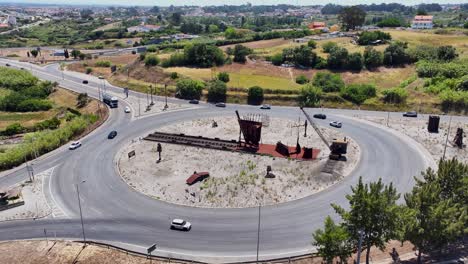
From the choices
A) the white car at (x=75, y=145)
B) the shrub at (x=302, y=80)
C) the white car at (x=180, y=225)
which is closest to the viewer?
the white car at (x=180, y=225)

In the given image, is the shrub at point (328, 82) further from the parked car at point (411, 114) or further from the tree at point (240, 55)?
the tree at point (240, 55)

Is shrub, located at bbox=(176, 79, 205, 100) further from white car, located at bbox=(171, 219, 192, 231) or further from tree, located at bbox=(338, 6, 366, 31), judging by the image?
tree, located at bbox=(338, 6, 366, 31)

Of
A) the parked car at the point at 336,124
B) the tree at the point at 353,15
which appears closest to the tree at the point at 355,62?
the parked car at the point at 336,124

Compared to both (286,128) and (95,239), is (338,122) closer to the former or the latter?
(286,128)

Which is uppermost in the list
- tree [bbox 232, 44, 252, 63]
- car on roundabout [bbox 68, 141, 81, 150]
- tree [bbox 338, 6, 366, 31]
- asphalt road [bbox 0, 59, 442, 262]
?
tree [bbox 338, 6, 366, 31]

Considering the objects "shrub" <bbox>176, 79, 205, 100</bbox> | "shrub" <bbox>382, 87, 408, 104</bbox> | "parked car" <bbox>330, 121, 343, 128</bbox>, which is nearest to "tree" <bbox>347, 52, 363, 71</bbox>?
"shrub" <bbox>382, 87, 408, 104</bbox>

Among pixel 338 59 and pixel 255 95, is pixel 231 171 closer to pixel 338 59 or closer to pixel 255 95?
pixel 255 95
